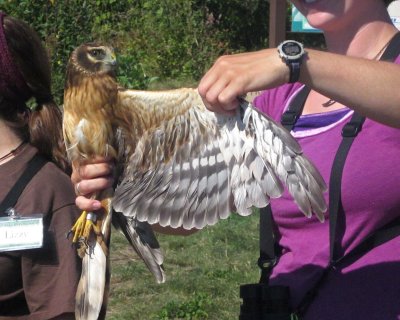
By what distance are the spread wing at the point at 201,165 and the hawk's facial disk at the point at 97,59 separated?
0.14 meters

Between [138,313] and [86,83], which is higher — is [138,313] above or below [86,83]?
below

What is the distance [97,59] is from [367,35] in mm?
886

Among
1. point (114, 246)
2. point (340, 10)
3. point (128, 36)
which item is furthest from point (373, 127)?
point (128, 36)

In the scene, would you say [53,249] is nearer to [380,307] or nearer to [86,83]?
[86,83]

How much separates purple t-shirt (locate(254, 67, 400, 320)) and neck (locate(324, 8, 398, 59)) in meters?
0.19

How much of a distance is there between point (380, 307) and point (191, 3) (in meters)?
14.6

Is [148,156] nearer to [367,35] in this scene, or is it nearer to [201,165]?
[201,165]

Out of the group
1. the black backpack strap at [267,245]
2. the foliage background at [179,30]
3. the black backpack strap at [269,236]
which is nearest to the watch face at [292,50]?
the black backpack strap at [269,236]

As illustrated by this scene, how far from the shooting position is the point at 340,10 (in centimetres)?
236

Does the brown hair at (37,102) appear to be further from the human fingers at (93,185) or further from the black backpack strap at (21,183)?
the human fingers at (93,185)

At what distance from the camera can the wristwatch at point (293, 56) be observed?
2037 mm

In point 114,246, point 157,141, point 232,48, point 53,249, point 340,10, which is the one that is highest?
point 340,10

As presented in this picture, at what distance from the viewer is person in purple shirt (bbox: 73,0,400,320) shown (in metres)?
2.05

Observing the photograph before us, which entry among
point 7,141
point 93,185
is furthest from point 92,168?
point 7,141
